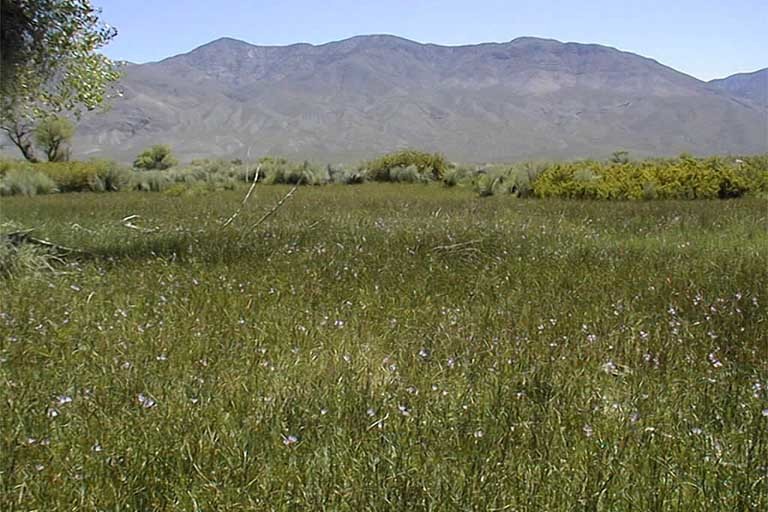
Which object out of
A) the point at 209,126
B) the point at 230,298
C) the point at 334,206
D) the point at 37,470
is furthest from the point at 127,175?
the point at 209,126

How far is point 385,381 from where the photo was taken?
3258 millimetres

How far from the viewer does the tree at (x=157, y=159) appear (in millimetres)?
30453

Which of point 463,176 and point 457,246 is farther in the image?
point 463,176

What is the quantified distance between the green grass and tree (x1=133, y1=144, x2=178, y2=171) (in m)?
25.3

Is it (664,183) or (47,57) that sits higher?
(47,57)

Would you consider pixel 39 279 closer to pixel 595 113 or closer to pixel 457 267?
pixel 457 267

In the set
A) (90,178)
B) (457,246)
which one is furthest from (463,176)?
(457,246)

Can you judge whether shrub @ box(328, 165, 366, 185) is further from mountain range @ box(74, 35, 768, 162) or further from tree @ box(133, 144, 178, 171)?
mountain range @ box(74, 35, 768, 162)

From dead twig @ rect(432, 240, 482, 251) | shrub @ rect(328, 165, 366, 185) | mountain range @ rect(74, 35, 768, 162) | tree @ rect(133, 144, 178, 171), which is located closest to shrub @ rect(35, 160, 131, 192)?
shrub @ rect(328, 165, 366, 185)

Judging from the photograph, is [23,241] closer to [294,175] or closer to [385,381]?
[385,381]

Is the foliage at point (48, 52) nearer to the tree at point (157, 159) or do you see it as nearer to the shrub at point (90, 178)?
the shrub at point (90, 178)

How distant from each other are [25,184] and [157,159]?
482 inches

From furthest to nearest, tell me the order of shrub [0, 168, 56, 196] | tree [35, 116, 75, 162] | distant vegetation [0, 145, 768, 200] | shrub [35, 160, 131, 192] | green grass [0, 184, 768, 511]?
tree [35, 116, 75, 162]
shrub [35, 160, 131, 192]
shrub [0, 168, 56, 196]
distant vegetation [0, 145, 768, 200]
green grass [0, 184, 768, 511]

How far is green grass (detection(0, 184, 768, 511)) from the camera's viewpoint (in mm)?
2195
